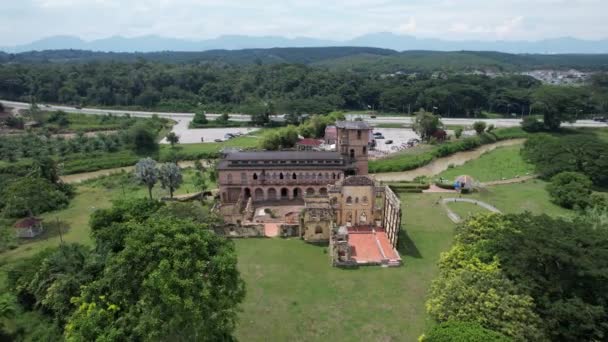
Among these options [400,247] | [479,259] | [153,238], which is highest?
[153,238]

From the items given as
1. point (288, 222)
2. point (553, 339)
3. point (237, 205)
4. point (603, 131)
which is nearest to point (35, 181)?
point (237, 205)

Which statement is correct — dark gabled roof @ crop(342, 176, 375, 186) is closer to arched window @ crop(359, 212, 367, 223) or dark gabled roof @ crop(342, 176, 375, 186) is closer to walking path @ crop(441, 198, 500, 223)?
arched window @ crop(359, 212, 367, 223)

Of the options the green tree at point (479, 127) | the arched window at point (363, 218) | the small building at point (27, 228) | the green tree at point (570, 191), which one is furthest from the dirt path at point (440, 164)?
the small building at point (27, 228)

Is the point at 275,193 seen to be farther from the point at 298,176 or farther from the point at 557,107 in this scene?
the point at 557,107

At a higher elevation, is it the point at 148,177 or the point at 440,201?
the point at 148,177

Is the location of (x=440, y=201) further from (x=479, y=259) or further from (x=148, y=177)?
(x=148, y=177)

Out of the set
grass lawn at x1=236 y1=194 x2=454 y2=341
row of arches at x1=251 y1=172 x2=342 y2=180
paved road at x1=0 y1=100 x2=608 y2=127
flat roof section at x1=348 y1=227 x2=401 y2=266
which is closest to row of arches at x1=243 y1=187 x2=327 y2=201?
row of arches at x1=251 y1=172 x2=342 y2=180

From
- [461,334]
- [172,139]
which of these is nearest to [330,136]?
[172,139]
